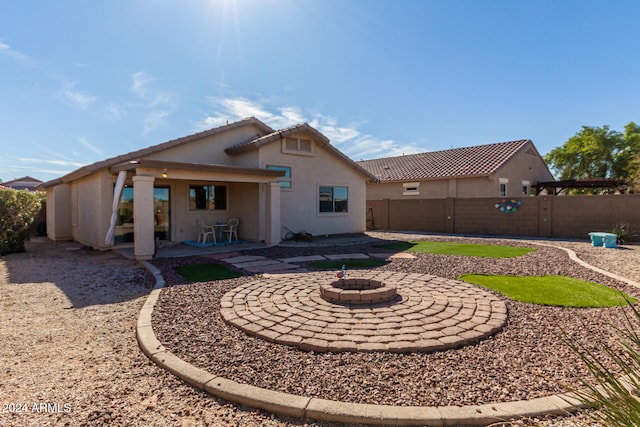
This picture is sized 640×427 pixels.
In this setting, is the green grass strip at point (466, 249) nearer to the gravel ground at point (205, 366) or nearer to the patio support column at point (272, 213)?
the patio support column at point (272, 213)

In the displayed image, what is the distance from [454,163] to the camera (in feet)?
75.2

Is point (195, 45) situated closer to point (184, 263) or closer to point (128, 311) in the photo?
point (184, 263)

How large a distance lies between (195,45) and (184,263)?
6779 millimetres

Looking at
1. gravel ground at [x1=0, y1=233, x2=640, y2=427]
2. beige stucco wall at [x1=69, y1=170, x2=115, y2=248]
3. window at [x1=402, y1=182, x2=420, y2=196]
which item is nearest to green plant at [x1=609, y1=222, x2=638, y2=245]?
window at [x1=402, y1=182, x2=420, y2=196]

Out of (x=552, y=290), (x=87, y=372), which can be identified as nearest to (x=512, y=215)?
(x=552, y=290)

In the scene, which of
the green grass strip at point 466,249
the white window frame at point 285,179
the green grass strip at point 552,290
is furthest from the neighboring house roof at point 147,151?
the green grass strip at point 552,290

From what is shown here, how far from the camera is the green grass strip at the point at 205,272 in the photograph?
746cm

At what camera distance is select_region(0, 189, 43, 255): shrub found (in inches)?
452

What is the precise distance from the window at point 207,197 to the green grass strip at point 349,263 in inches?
271

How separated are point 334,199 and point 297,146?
133 inches

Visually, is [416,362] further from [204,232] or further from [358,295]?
[204,232]

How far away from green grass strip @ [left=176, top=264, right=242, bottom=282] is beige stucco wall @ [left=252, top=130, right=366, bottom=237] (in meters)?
6.04

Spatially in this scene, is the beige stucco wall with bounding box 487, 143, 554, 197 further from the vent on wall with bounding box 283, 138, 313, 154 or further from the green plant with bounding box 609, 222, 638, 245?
the vent on wall with bounding box 283, 138, 313, 154

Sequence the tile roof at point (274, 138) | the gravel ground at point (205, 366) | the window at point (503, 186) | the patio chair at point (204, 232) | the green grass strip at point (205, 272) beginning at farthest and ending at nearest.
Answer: the window at point (503, 186), the tile roof at point (274, 138), the patio chair at point (204, 232), the green grass strip at point (205, 272), the gravel ground at point (205, 366)
